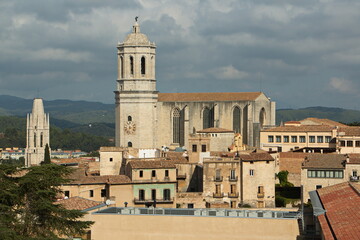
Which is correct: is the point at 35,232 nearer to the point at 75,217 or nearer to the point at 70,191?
the point at 75,217

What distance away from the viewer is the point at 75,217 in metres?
37.8

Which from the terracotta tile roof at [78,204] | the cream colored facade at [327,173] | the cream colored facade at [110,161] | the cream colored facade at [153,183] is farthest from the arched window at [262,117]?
the terracotta tile roof at [78,204]

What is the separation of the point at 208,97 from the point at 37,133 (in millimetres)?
54646

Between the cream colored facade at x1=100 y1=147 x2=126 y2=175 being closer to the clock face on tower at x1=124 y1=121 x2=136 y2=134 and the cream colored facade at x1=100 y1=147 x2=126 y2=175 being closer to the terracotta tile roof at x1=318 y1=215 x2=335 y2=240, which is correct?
the clock face on tower at x1=124 y1=121 x2=136 y2=134

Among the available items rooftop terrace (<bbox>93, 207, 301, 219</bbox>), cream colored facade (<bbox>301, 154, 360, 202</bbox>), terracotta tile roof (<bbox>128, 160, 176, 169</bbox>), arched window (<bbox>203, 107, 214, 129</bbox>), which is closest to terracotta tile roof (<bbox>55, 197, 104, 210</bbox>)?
rooftop terrace (<bbox>93, 207, 301, 219</bbox>)

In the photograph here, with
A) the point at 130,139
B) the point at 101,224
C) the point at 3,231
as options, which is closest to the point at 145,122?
the point at 130,139

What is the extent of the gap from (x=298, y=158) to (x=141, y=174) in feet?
50.6

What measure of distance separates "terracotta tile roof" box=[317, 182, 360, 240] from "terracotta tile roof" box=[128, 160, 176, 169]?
56.5ft

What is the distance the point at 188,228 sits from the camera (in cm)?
3959

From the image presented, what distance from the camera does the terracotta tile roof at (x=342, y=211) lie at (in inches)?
1120

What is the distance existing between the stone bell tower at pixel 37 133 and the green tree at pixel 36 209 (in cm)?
10292

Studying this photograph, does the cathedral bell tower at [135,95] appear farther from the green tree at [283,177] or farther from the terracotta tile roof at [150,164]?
the terracotta tile roof at [150,164]

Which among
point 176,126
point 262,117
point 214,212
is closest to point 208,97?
point 176,126

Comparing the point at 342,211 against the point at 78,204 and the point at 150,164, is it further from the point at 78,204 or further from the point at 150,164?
the point at 150,164
